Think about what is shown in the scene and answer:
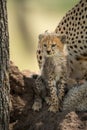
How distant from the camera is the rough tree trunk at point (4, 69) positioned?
19.1ft

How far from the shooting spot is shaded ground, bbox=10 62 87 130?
5.92 meters

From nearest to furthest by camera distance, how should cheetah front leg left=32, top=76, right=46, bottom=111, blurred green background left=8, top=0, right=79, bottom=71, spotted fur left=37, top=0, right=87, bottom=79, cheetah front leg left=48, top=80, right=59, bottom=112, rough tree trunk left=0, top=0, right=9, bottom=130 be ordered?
rough tree trunk left=0, top=0, right=9, bottom=130
cheetah front leg left=48, top=80, right=59, bottom=112
cheetah front leg left=32, top=76, right=46, bottom=111
spotted fur left=37, top=0, right=87, bottom=79
blurred green background left=8, top=0, right=79, bottom=71

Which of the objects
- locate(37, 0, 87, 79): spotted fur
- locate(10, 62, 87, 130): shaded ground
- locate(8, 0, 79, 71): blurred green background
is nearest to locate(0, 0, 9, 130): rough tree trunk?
locate(10, 62, 87, 130): shaded ground

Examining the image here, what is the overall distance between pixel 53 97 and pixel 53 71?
0.81ft

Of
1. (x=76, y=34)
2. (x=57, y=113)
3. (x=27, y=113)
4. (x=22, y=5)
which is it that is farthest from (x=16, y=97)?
(x=22, y=5)

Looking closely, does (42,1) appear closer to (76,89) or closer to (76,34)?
(76,34)

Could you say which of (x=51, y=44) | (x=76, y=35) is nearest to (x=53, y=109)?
(x=51, y=44)

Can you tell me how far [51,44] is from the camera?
20.3 ft

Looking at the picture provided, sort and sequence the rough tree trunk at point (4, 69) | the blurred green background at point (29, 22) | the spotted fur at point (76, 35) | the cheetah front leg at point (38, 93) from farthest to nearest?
the blurred green background at point (29, 22), the spotted fur at point (76, 35), the cheetah front leg at point (38, 93), the rough tree trunk at point (4, 69)

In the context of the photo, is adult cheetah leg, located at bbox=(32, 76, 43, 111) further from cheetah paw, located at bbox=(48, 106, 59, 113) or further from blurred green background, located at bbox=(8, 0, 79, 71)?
blurred green background, located at bbox=(8, 0, 79, 71)

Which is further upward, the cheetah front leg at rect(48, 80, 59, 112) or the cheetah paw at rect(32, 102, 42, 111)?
the cheetah front leg at rect(48, 80, 59, 112)

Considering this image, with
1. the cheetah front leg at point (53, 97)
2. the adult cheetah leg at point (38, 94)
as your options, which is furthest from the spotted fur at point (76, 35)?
the cheetah front leg at point (53, 97)

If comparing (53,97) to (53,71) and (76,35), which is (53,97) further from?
(76,35)

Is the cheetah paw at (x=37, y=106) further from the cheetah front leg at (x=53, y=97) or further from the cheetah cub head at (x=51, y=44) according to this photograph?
the cheetah cub head at (x=51, y=44)
